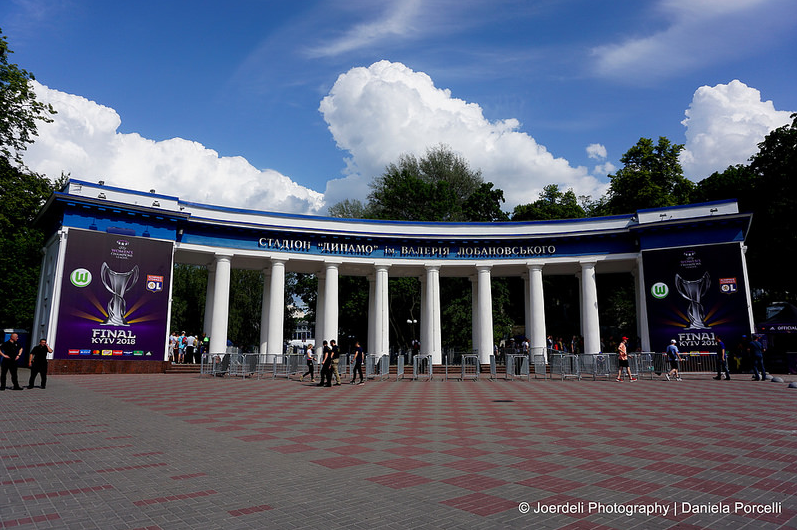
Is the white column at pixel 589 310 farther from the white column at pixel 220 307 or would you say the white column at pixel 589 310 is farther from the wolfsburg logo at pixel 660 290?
the white column at pixel 220 307

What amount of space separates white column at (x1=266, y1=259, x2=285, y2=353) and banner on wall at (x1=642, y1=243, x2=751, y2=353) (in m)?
23.2

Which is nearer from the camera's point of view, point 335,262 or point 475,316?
point 335,262

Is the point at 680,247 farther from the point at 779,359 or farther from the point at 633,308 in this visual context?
the point at 633,308

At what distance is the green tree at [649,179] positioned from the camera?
4412 centimetres

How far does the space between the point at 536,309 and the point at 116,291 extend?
25849 millimetres

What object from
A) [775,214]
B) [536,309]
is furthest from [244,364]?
[775,214]

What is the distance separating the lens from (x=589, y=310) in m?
33.3

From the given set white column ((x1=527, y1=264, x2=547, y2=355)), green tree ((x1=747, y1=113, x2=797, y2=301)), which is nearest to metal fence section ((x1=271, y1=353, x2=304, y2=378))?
white column ((x1=527, y1=264, x2=547, y2=355))

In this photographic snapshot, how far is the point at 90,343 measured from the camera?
1001 inches

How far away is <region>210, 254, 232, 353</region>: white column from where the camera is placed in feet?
100

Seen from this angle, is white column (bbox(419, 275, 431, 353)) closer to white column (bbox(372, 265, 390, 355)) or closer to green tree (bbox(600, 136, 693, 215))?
white column (bbox(372, 265, 390, 355))

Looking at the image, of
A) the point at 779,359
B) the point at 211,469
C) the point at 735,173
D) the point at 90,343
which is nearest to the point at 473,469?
the point at 211,469

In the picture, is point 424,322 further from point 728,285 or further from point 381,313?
point 728,285

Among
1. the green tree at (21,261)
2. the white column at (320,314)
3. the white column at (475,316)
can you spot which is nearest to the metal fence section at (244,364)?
the white column at (320,314)
